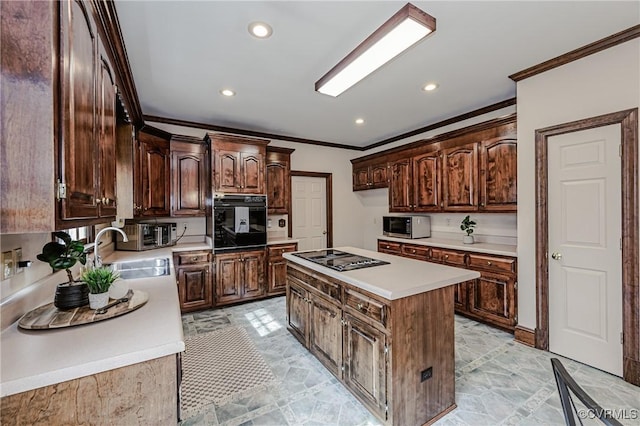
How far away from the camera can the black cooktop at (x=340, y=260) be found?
Result: 2282mm

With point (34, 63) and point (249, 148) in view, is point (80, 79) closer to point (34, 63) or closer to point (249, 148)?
point (34, 63)

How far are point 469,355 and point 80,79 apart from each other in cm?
344

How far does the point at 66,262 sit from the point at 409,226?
4030 millimetres

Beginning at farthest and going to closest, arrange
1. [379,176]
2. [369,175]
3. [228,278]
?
[369,175] → [379,176] → [228,278]

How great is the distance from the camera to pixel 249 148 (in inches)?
165

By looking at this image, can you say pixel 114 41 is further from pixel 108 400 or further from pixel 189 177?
pixel 189 177

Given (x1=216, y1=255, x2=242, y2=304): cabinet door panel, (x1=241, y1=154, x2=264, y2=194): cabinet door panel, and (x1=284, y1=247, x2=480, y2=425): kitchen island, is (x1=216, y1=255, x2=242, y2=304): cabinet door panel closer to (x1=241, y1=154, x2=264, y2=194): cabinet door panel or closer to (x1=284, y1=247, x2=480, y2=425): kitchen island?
(x1=241, y1=154, x2=264, y2=194): cabinet door panel

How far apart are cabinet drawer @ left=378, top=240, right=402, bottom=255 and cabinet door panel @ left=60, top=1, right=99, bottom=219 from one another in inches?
156

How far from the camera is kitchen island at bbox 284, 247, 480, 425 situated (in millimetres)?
1713

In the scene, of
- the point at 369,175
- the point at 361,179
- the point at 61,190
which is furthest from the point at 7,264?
the point at 361,179

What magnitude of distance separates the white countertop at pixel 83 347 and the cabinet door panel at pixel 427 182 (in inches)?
146

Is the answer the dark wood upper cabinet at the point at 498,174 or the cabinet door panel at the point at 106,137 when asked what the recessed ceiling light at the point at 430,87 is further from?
the cabinet door panel at the point at 106,137

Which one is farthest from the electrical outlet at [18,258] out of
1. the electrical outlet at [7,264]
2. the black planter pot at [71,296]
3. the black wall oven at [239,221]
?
the black wall oven at [239,221]

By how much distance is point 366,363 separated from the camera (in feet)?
6.25
